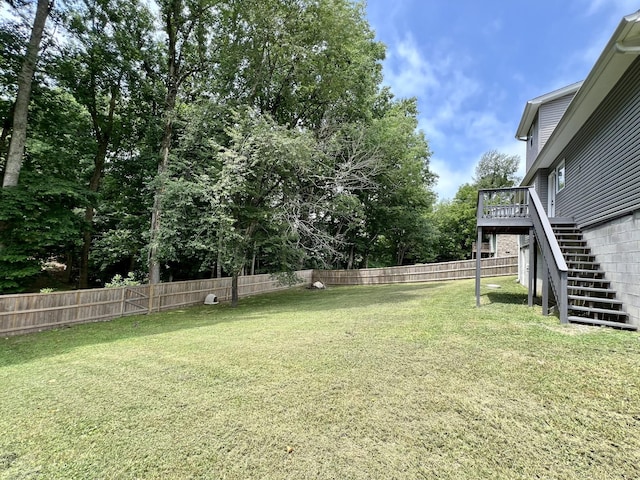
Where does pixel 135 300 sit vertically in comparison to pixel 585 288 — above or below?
below

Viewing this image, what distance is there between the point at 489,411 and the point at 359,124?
14.9 meters

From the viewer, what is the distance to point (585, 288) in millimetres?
5695

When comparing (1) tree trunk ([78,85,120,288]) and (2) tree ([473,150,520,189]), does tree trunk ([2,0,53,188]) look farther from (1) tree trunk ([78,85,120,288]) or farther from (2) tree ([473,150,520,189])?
(2) tree ([473,150,520,189])

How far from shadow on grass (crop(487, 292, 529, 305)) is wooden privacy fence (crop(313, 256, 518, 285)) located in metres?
7.93

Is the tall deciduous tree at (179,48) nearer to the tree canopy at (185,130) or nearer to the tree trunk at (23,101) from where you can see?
the tree canopy at (185,130)

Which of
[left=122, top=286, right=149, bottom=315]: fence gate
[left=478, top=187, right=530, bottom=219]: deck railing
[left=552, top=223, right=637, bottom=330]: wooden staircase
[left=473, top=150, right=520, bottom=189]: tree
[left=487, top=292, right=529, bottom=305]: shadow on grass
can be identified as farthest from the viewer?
[left=473, top=150, right=520, bottom=189]: tree

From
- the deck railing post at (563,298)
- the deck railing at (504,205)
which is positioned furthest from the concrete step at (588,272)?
the deck railing at (504,205)

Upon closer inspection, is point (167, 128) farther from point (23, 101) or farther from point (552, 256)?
point (552, 256)

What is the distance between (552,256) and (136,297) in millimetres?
11734

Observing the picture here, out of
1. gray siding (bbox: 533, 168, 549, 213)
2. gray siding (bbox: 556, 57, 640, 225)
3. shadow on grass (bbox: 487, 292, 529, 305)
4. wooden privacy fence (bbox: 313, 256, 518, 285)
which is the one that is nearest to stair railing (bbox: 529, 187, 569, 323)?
gray siding (bbox: 556, 57, 640, 225)

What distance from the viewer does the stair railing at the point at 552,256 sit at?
5.42m

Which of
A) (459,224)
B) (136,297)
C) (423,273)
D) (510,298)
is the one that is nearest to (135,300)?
(136,297)

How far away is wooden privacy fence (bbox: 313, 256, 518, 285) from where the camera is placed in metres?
17.4

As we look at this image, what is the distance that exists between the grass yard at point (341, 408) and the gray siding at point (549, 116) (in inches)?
341
